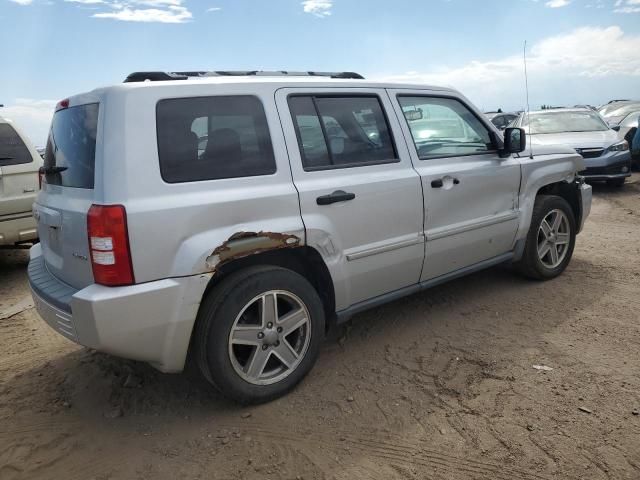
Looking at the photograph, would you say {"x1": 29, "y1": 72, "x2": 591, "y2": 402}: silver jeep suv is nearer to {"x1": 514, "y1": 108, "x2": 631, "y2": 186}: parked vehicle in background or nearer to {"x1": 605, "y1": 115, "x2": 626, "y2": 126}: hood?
{"x1": 514, "y1": 108, "x2": 631, "y2": 186}: parked vehicle in background

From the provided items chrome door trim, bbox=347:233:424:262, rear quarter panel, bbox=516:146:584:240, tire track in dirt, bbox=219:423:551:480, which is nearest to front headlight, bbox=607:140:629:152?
rear quarter panel, bbox=516:146:584:240

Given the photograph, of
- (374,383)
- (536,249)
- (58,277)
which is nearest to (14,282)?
(58,277)

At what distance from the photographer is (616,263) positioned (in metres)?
5.32

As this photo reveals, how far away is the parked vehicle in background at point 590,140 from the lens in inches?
383

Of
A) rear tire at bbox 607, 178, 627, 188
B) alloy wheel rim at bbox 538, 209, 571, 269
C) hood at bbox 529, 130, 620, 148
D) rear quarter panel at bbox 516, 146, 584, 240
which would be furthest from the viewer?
Result: rear tire at bbox 607, 178, 627, 188

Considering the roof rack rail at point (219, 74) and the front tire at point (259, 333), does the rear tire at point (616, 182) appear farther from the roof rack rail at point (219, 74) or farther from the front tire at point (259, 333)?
the front tire at point (259, 333)

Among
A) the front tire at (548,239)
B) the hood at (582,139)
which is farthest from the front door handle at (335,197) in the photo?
the hood at (582,139)

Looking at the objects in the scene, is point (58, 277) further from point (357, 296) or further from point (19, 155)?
point (19, 155)

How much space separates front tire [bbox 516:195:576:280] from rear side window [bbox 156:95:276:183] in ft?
9.07

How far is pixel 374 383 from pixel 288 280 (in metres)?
0.86

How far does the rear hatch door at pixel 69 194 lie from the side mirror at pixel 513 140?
3052mm

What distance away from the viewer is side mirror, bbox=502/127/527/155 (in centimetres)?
411

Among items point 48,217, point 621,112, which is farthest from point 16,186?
point 621,112

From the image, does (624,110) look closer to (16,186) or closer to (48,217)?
(16,186)
